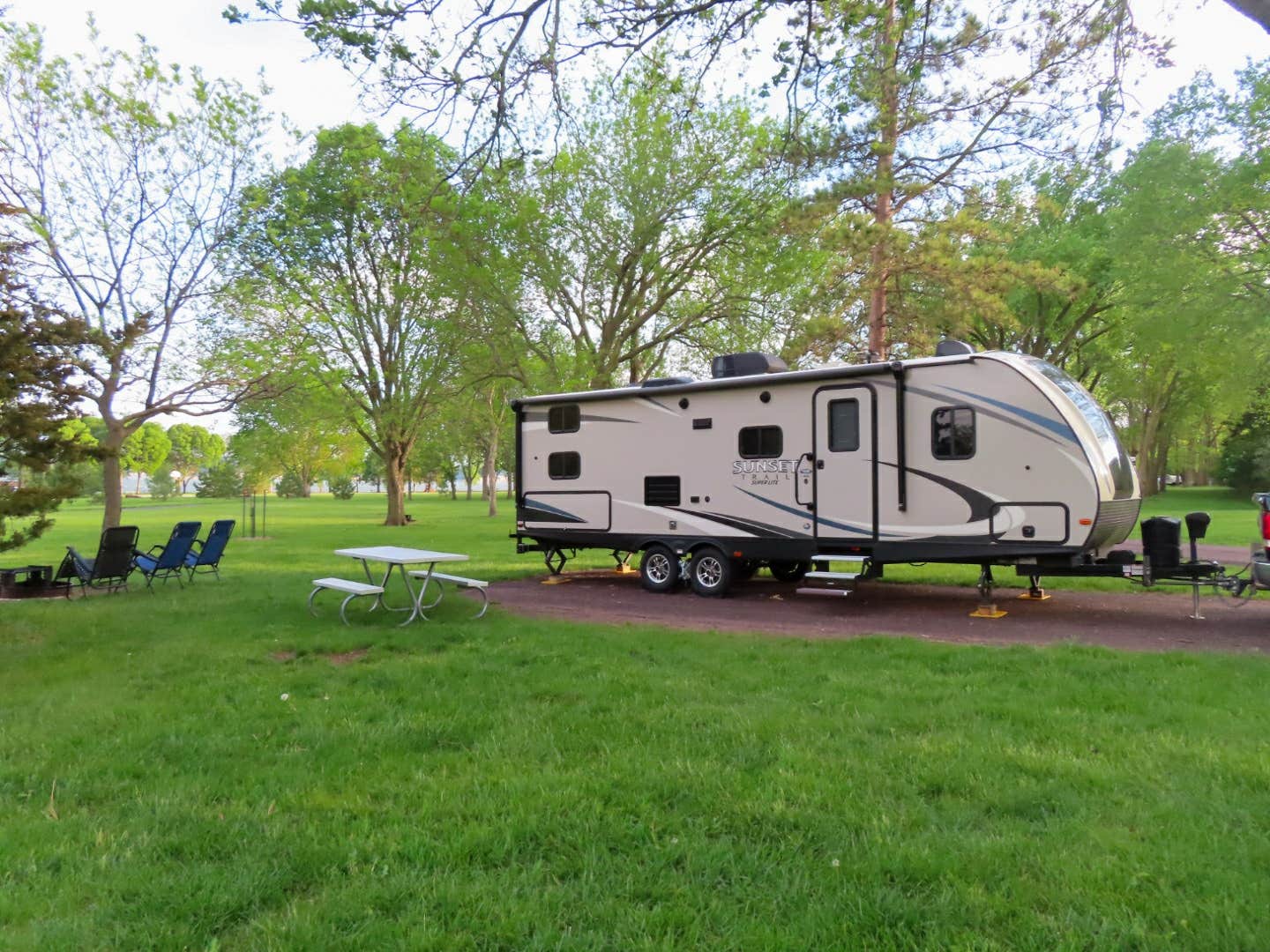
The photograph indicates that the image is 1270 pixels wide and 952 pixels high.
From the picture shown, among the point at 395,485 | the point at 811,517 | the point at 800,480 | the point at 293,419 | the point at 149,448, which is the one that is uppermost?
the point at 149,448

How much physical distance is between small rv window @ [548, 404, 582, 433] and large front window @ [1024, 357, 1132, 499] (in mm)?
6524

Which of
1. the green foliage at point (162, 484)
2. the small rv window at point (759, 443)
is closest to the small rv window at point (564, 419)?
the small rv window at point (759, 443)

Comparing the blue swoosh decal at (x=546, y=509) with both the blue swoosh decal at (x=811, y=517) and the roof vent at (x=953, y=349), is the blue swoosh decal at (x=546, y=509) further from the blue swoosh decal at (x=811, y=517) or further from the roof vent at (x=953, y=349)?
the roof vent at (x=953, y=349)

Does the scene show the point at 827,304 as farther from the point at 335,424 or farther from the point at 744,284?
the point at 335,424

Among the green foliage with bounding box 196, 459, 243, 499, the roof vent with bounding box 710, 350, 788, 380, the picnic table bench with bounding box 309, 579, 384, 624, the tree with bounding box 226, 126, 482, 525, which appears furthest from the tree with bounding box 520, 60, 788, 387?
the green foliage with bounding box 196, 459, 243, 499

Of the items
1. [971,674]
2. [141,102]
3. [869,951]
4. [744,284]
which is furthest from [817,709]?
[141,102]

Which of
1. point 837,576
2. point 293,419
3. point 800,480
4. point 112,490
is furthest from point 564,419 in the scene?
point 293,419

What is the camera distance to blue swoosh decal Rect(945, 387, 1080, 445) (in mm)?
8177

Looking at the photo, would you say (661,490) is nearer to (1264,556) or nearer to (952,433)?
(952,433)

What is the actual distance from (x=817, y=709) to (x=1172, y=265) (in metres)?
24.0

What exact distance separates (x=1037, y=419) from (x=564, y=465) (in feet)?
22.7

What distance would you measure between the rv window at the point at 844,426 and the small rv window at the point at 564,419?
4.23 metres

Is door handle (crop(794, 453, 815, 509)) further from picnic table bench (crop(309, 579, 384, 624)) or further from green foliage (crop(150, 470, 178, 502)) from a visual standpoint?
green foliage (crop(150, 470, 178, 502))

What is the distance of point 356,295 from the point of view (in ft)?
86.1
